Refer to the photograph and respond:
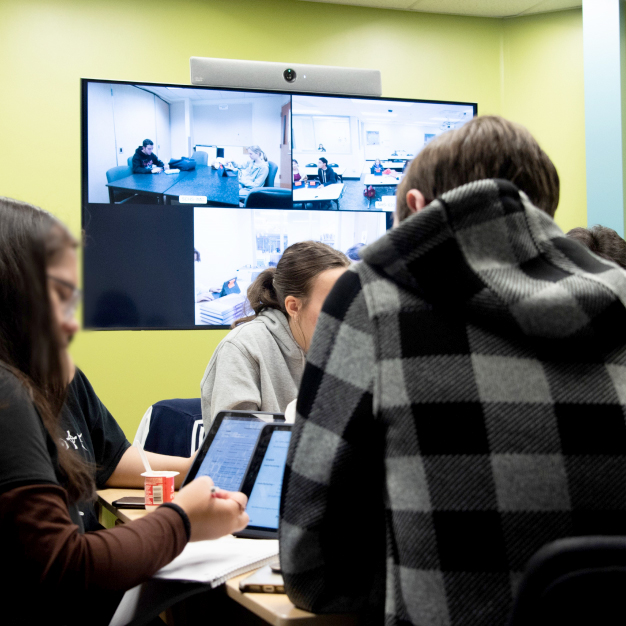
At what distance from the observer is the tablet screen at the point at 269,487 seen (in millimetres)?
1240

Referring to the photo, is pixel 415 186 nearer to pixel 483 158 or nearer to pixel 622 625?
pixel 483 158

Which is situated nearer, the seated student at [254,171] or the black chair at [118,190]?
the black chair at [118,190]

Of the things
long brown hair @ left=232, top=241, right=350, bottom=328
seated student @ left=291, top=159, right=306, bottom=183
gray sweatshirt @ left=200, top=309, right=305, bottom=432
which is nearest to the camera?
gray sweatshirt @ left=200, top=309, right=305, bottom=432

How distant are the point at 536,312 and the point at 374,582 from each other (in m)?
0.40

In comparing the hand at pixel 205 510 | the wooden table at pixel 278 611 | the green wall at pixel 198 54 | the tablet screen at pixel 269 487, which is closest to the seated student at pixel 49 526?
the hand at pixel 205 510

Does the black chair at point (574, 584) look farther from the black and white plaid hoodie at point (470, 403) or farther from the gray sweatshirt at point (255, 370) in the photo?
the gray sweatshirt at point (255, 370)

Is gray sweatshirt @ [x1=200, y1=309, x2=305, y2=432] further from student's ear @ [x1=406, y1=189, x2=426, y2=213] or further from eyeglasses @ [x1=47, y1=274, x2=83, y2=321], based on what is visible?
eyeglasses @ [x1=47, y1=274, x2=83, y2=321]

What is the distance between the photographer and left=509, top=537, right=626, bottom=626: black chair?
1.89 ft

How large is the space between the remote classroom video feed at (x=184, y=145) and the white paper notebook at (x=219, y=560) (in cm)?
204

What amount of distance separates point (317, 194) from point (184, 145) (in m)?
0.66

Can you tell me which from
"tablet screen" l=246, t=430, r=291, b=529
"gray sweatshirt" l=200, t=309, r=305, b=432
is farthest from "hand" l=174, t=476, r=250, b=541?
"gray sweatshirt" l=200, t=309, r=305, b=432

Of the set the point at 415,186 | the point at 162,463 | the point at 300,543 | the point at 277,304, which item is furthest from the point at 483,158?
the point at 277,304

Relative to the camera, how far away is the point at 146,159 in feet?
9.95

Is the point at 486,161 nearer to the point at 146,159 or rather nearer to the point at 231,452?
the point at 231,452
